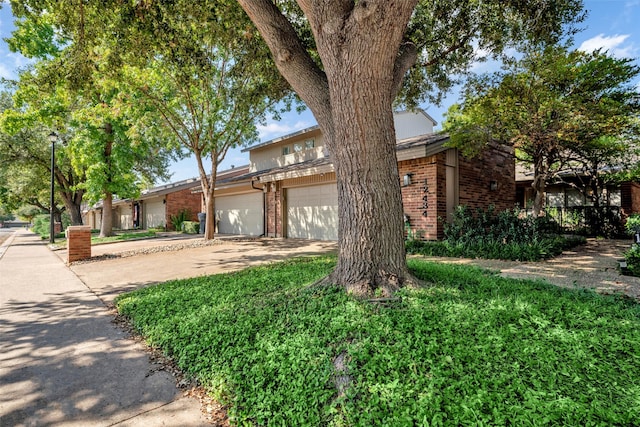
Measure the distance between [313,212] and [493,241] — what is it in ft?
21.9

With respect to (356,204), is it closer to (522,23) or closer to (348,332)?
(348,332)

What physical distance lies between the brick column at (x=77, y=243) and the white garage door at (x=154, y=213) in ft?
43.4

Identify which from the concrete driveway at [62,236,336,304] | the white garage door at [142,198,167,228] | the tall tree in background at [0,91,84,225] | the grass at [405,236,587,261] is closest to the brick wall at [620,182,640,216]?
the grass at [405,236,587,261]

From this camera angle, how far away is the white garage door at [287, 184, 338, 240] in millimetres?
11602

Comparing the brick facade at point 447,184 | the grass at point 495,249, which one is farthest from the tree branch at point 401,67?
the grass at point 495,249

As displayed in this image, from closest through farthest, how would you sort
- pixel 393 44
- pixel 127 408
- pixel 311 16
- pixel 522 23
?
pixel 127 408 → pixel 393 44 → pixel 311 16 → pixel 522 23

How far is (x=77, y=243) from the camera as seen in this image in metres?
8.77

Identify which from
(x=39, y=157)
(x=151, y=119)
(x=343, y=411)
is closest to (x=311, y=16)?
(x=343, y=411)

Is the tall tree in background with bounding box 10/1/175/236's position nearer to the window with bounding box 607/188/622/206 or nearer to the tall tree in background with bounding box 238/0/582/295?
the tall tree in background with bounding box 238/0/582/295

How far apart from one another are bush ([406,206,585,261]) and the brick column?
357 inches

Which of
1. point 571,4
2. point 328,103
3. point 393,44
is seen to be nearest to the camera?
point 393,44

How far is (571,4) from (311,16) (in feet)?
19.5

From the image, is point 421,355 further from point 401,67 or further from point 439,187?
point 439,187

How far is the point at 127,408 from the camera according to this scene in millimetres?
2223
